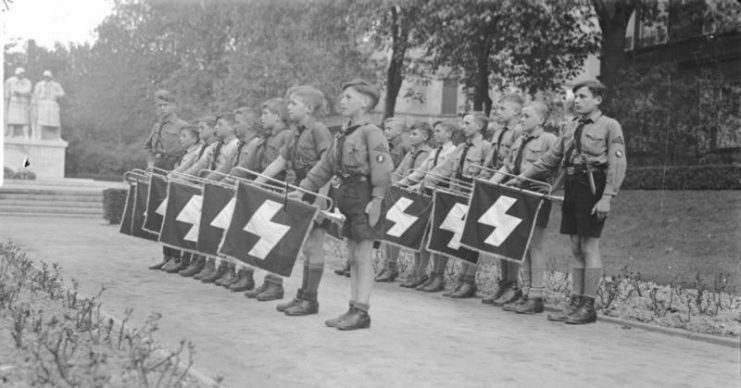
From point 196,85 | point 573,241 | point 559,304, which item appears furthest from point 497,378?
point 196,85

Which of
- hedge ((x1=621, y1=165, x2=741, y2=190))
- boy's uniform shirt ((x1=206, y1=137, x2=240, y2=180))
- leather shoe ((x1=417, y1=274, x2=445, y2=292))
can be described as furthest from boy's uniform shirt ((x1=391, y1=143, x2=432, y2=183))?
hedge ((x1=621, y1=165, x2=741, y2=190))

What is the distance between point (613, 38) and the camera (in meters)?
22.8

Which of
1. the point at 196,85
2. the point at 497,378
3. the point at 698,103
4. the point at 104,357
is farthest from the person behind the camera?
the point at 196,85

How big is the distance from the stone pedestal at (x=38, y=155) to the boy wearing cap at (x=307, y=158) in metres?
29.2

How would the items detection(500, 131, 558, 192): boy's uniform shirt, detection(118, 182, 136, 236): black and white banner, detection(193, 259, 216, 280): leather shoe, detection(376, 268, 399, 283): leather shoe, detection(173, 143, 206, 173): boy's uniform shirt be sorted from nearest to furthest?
1. detection(500, 131, 558, 192): boy's uniform shirt
2. detection(193, 259, 216, 280): leather shoe
3. detection(173, 143, 206, 173): boy's uniform shirt
4. detection(376, 268, 399, 283): leather shoe
5. detection(118, 182, 136, 236): black and white banner

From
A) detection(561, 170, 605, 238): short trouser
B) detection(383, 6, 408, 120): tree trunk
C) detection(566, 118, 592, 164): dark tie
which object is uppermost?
detection(383, 6, 408, 120): tree trunk

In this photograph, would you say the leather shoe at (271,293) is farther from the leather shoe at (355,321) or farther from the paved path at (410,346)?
the leather shoe at (355,321)

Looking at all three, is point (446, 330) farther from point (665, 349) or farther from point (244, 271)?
point (244, 271)

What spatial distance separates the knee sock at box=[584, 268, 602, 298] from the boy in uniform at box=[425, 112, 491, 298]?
1.88 meters

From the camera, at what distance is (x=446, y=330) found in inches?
309

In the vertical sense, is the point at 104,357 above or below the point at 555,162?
below

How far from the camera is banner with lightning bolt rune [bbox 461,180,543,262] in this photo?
357 inches

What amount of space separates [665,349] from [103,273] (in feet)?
22.9

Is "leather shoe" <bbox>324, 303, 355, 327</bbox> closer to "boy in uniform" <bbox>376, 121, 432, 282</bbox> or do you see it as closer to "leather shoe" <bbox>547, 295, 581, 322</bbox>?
"leather shoe" <bbox>547, 295, 581, 322</bbox>
